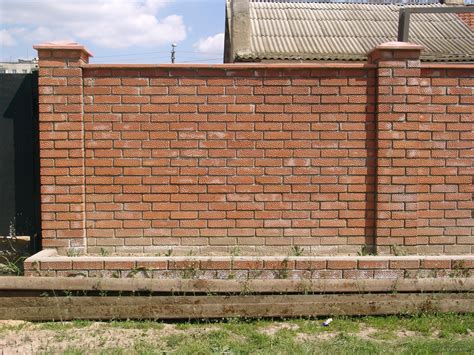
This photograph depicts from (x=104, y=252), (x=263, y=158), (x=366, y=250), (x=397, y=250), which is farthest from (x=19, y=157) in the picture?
(x=397, y=250)

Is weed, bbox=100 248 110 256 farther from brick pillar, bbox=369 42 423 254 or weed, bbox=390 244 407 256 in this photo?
weed, bbox=390 244 407 256

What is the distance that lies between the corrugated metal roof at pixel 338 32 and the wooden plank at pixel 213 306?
7.17 metres

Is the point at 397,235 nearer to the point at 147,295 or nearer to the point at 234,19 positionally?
the point at 147,295

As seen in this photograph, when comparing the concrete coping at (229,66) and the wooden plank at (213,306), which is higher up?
the concrete coping at (229,66)

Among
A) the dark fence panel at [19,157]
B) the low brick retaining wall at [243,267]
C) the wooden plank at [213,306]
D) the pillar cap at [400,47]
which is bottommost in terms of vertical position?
the wooden plank at [213,306]

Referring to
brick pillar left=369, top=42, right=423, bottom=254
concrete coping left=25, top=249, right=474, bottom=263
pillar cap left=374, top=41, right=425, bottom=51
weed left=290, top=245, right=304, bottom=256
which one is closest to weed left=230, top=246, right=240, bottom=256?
concrete coping left=25, top=249, right=474, bottom=263

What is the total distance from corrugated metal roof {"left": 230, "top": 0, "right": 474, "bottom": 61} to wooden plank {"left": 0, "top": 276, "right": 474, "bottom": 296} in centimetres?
703

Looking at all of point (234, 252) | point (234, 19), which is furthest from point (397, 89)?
point (234, 19)

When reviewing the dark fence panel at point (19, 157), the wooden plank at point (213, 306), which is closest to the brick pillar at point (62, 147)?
the dark fence panel at point (19, 157)

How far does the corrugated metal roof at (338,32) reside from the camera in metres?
11.1

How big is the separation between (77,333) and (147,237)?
109cm

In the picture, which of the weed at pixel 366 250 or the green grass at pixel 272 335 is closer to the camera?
the green grass at pixel 272 335

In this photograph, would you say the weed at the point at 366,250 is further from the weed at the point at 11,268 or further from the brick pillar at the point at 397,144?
the weed at the point at 11,268

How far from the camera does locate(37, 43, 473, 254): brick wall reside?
4.48 metres
